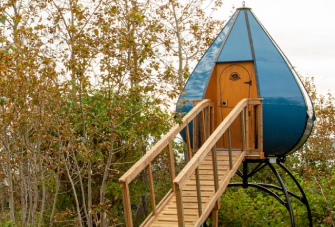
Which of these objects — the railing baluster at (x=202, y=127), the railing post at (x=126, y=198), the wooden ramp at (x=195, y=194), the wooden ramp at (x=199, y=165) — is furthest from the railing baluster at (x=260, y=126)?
the railing post at (x=126, y=198)

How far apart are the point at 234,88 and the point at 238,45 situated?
0.72 metres

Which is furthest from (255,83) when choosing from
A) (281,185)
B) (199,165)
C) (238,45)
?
(199,165)

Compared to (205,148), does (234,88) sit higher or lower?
higher

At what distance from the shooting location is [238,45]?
9.53 m

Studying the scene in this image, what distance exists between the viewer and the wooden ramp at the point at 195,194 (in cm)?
741

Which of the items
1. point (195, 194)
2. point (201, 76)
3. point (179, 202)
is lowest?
point (195, 194)

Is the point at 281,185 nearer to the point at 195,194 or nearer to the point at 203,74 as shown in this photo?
the point at 195,194

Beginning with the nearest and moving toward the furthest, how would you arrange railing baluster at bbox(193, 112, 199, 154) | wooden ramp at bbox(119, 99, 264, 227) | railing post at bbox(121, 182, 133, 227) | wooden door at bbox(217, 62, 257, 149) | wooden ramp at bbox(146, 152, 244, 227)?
1. railing post at bbox(121, 182, 133, 227)
2. wooden ramp at bbox(119, 99, 264, 227)
3. wooden ramp at bbox(146, 152, 244, 227)
4. railing baluster at bbox(193, 112, 199, 154)
5. wooden door at bbox(217, 62, 257, 149)

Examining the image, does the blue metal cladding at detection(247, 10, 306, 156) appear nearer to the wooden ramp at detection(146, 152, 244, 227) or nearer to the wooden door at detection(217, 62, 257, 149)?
the wooden door at detection(217, 62, 257, 149)

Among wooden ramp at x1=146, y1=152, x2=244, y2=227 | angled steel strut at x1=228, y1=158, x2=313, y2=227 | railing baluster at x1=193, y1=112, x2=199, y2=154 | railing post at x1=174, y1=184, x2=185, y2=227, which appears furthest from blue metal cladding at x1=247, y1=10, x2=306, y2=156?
railing post at x1=174, y1=184, x2=185, y2=227

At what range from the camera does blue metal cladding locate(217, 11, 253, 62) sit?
30.7 feet

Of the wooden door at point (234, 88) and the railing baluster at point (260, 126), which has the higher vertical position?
the wooden door at point (234, 88)

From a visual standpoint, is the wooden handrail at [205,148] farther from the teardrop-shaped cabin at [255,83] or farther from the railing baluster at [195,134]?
the railing baluster at [195,134]

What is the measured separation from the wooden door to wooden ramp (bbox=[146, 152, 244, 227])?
0.40 metres
